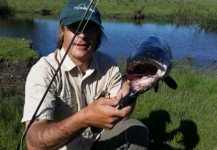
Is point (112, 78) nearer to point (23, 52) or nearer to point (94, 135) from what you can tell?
point (94, 135)

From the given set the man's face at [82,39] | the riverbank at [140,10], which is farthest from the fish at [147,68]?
the riverbank at [140,10]

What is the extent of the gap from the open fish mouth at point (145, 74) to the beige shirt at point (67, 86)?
0.78m

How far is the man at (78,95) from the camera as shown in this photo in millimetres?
2320

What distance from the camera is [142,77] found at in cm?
241

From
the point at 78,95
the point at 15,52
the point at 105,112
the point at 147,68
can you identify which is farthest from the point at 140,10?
the point at 105,112

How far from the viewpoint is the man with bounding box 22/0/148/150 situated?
232 cm

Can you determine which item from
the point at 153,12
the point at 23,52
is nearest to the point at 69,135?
the point at 23,52

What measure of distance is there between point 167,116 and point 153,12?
36911mm

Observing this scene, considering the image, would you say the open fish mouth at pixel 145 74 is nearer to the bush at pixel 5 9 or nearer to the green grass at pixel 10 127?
the green grass at pixel 10 127

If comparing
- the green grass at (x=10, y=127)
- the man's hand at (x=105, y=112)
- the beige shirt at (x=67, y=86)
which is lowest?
the green grass at (x=10, y=127)

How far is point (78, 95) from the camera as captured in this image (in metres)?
3.31

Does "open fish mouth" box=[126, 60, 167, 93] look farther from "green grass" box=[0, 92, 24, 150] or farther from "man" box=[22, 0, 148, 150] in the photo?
"green grass" box=[0, 92, 24, 150]

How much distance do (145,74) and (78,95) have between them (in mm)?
1058

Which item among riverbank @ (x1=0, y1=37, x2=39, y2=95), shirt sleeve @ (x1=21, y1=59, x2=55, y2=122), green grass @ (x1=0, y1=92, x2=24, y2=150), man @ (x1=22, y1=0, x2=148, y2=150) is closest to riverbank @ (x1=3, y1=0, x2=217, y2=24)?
riverbank @ (x1=0, y1=37, x2=39, y2=95)
